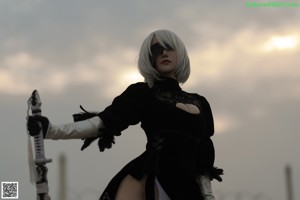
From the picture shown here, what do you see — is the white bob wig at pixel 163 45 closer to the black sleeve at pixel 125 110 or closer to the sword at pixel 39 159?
the black sleeve at pixel 125 110

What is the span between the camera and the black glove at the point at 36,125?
437 centimetres

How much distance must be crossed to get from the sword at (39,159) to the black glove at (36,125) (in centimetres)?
2

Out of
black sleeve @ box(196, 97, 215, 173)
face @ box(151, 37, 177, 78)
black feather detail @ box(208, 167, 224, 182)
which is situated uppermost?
face @ box(151, 37, 177, 78)

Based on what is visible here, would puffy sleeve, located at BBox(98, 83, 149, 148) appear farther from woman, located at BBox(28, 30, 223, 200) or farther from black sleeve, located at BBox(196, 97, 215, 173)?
black sleeve, located at BBox(196, 97, 215, 173)

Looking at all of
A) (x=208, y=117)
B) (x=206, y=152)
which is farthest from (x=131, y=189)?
(x=208, y=117)

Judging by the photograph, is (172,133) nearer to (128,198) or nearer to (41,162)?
(128,198)

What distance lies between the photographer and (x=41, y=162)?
14.4ft

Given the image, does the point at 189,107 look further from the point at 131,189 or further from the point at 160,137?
the point at 131,189

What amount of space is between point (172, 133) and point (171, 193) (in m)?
0.42

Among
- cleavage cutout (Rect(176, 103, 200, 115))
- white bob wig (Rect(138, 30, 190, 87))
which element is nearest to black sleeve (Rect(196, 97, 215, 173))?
cleavage cutout (Rect(176, 103, 200, 115))

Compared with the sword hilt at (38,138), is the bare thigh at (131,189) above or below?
below

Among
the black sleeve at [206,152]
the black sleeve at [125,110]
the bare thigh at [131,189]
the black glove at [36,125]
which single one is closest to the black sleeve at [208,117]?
the black sleeve at [206,152]

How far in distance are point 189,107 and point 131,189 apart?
29.6 inches

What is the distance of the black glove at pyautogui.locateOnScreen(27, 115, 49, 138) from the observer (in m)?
4.37
